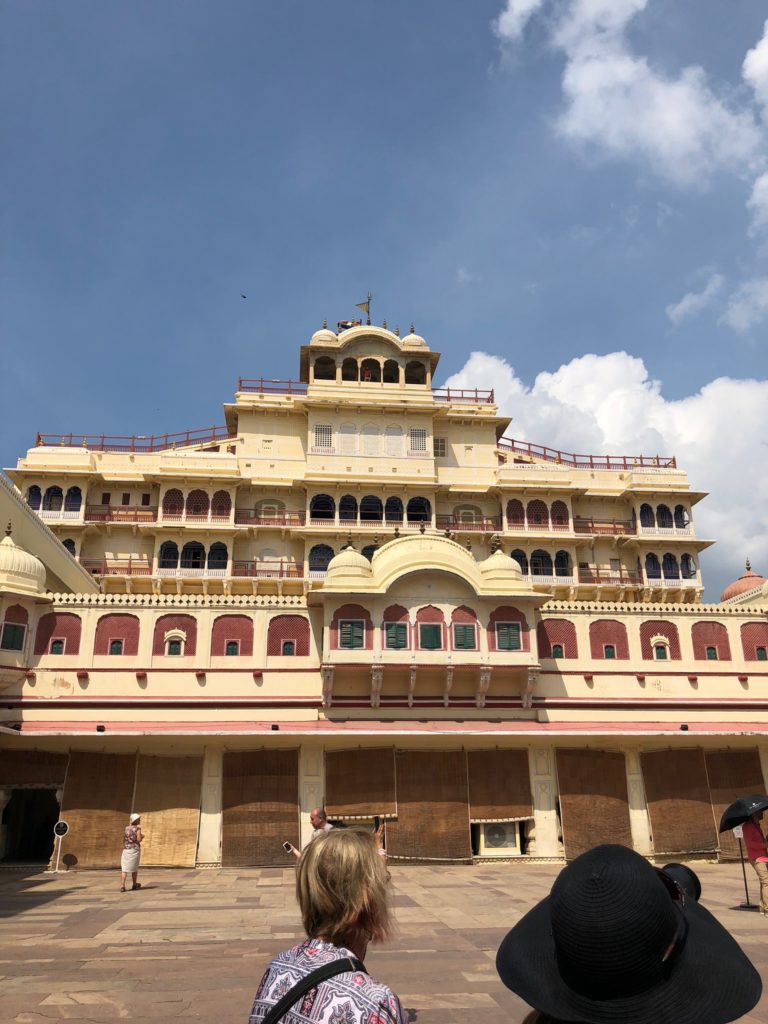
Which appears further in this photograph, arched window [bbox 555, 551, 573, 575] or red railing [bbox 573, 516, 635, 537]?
red railing [bbox 573, 516, 635, 537]

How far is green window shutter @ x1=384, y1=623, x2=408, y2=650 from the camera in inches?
1020

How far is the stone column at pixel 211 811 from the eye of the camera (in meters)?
23.3

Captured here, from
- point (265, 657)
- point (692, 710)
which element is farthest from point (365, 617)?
point (692, 710)

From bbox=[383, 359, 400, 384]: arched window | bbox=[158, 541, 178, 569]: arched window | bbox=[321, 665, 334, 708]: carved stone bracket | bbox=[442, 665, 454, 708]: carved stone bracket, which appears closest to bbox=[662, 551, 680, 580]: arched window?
bbox=[383, 359, 400, 384]: arched window

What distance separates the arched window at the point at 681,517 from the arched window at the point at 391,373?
17270 mm

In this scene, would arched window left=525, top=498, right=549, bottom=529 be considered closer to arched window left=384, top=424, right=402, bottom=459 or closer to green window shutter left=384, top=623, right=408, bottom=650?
arched window left=384, top=424, right=402, bottom=459

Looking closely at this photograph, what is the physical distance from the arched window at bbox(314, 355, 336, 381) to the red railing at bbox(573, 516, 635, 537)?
1573cm

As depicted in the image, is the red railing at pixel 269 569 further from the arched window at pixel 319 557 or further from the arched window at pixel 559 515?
the arched window at pixel 559 515

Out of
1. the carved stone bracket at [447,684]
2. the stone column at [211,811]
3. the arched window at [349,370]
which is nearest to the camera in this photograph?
the stone column at [211,811]

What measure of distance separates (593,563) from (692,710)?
15.4m

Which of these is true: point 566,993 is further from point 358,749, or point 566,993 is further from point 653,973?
point 358,749

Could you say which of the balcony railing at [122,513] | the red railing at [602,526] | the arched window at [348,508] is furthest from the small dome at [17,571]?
the red railing at [602,526]

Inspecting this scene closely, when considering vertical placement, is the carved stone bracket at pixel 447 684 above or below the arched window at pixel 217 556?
below

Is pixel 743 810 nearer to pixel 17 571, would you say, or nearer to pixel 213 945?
pixel 213 945
